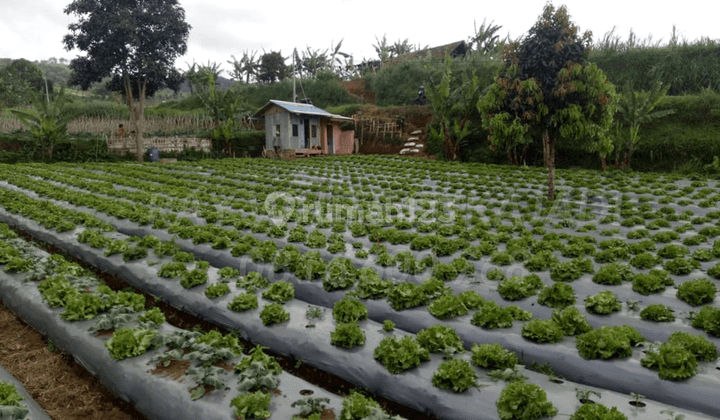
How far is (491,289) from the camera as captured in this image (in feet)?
23.1

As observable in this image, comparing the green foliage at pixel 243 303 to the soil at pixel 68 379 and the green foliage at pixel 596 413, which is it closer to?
the soil at pixel 68 379

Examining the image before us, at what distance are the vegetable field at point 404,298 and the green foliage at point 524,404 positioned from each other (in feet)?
0.05

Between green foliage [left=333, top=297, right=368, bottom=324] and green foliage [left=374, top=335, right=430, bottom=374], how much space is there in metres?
0.81

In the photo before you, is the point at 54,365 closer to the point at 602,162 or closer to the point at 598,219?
the point at 598,219

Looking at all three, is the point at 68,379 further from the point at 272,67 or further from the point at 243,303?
the point at 272,67

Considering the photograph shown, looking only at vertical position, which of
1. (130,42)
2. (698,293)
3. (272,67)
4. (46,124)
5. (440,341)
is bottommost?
(440,341)

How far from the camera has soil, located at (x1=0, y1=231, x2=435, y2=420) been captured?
490cm

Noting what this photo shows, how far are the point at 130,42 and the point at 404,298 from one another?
112 ft

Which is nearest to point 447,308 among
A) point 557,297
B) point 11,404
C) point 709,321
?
point 557,297

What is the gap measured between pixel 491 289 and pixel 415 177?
13549 millimetres

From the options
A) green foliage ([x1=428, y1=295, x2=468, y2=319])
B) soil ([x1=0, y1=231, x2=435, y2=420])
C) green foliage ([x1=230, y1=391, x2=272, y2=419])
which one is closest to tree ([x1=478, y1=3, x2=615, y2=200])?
green foliage ([x1=428, y1=295, x2=468, y2=319])

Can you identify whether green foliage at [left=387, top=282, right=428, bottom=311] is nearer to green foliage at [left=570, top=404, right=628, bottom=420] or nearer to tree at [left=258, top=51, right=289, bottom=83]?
green foliage at [left=570, top=404, right=628, bottom=420]

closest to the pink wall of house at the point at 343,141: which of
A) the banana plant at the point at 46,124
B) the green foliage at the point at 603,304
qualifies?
the banana plant at the point at 46,124

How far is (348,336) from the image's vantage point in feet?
17.3
